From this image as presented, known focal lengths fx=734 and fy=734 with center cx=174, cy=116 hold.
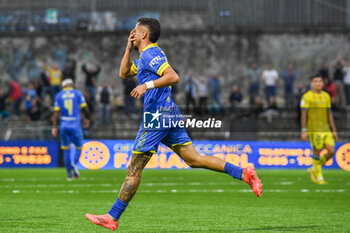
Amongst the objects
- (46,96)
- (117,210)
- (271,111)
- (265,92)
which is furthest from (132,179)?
(46,96)

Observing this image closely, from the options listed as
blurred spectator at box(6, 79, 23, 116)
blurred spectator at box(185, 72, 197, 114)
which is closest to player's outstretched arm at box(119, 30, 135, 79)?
blurred spectator at box(185, 72, 197, 114)

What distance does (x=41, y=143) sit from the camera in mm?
23656

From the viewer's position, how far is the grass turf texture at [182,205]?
930 centimetres

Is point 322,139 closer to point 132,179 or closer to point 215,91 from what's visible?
point 132,179

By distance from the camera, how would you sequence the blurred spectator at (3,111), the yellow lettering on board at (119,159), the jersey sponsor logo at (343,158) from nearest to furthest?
the jersey sponsor logo at (343,158) → the yellow lettering on board at (119,159) → the blurred spectator at (3,111)

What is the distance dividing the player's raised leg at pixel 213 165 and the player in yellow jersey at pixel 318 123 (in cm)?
770

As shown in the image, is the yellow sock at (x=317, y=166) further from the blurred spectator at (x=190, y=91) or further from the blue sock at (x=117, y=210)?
the blurred spectator at (x=190, y=91)

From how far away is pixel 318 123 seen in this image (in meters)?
16.8

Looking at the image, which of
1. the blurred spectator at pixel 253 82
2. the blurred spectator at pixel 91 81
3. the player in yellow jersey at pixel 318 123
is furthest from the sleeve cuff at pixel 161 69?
the blurred spectator at pixel 253 82

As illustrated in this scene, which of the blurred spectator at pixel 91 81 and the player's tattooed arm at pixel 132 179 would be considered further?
the blurred spectator at pixel 91 81

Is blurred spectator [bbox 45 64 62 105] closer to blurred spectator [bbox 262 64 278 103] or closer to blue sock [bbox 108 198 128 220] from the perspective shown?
blurred spectator [bbox 262 64 278 103]

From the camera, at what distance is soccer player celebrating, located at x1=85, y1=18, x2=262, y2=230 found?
8398mm

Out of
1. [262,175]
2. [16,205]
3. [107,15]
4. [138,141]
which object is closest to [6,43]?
[107,15]

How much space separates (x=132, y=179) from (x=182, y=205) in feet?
11.5
